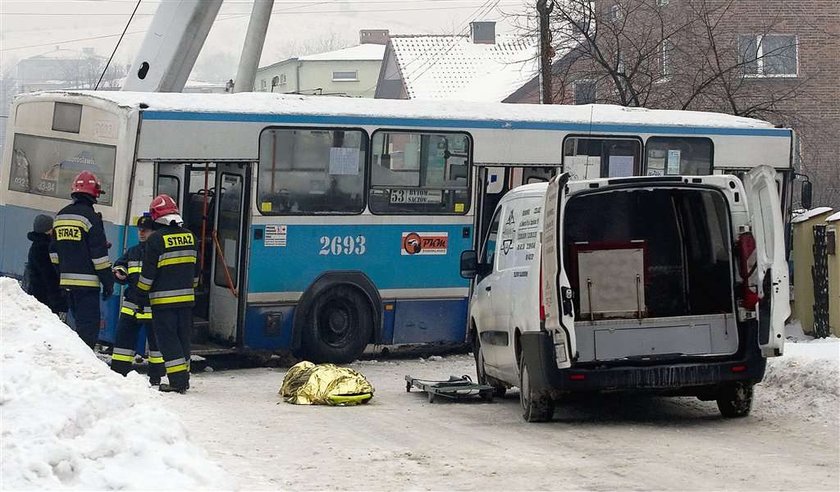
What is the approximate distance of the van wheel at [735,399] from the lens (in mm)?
11188

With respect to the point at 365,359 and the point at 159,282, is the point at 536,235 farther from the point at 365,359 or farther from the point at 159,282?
the point at 365,359

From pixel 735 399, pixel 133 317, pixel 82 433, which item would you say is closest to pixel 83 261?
pixel 133 317

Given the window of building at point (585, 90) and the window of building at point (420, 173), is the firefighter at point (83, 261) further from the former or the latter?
the window of building at point (585, 90)

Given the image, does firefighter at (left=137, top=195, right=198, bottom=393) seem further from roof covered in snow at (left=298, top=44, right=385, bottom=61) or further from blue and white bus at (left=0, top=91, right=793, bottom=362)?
roof covered in snow at (left=298, top=44, right=385, bottom=61)

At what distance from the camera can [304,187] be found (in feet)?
53.7

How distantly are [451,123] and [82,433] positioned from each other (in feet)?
34.0

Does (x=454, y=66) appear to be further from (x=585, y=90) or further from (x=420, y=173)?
(x=420, y=173)

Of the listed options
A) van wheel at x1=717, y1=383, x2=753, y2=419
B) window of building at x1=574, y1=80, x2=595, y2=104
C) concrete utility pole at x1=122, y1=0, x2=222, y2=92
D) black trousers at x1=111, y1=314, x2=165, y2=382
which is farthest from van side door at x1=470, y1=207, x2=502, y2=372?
window of building at x1=574, y1=80, x2=595, y2=104

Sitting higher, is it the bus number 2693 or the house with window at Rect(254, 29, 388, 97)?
the house with window at Rect(254, 29, 388, 97)

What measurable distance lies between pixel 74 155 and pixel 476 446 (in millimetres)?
7880

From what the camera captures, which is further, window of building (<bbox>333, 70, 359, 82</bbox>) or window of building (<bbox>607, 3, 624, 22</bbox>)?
window of building (<bbox>333, 70, 359, 82</bbox>)

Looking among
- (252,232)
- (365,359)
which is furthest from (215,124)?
(365,359)

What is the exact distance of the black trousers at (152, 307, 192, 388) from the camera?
42.7 feet

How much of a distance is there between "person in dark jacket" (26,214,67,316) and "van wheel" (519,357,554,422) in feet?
17.3
